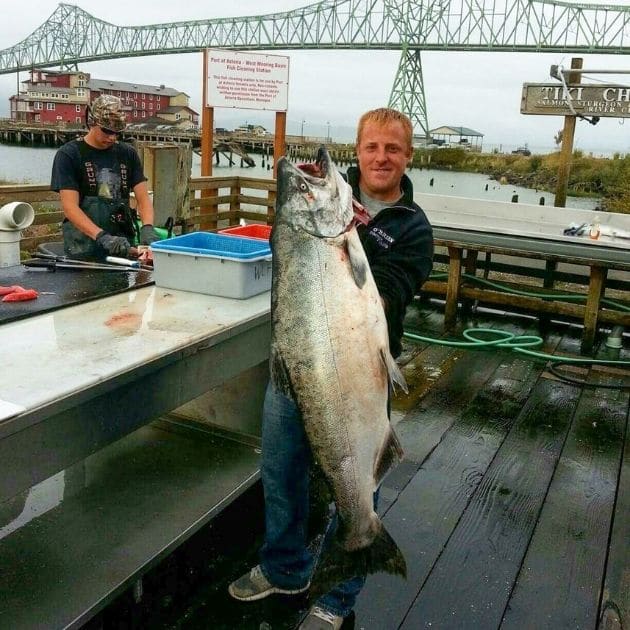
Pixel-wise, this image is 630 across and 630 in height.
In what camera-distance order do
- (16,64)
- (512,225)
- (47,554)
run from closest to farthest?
(47,554) < (512,225) < (16,64)

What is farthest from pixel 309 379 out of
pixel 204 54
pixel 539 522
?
pixel 204 54

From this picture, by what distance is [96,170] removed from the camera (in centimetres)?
386

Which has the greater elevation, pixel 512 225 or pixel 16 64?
pixel 16 64

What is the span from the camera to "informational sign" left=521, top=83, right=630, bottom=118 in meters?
6.63

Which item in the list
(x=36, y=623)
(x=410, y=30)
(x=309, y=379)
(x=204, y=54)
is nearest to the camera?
(x=309, y=379)

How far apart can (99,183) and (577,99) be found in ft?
16.5

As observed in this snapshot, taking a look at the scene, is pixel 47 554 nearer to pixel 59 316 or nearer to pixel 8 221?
pixel 59 316

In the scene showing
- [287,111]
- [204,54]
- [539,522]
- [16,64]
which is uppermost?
[16,64]

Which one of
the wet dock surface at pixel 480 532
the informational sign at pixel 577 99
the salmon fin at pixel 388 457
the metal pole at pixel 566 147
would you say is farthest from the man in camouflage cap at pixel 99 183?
the metal pole at pixel 566 147

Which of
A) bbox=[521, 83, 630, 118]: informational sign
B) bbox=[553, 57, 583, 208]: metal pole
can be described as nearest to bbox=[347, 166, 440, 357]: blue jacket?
bbox=[521, 83, 630, 118]: informational sign

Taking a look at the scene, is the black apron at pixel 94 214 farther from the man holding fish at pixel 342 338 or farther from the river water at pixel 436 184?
the river water at pixel 436 184

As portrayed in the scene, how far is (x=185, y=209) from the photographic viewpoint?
7012mm

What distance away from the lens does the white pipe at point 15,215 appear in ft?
9.64

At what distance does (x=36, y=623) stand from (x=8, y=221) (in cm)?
176
